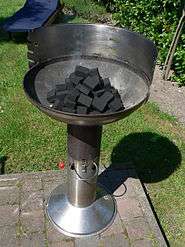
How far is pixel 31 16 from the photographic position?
908 centimetres

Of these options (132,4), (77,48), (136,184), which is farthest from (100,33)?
(132,4)

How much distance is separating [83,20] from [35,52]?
6.46m

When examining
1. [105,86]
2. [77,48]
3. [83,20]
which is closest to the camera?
[105,86]

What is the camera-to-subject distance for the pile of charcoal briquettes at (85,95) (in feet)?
10.8

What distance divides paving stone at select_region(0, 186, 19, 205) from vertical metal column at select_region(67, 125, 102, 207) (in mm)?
654

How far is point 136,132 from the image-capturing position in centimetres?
Answer: 573

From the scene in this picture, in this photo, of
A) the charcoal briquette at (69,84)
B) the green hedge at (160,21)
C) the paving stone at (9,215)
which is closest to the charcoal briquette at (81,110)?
the charcoal briquette at (69,84)

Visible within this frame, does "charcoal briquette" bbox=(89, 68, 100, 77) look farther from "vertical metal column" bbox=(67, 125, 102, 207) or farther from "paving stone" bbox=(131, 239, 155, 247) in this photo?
"paving stone" bbox=(131, 239, 155, 247)

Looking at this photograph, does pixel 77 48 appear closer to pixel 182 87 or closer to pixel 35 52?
pixel 35 52

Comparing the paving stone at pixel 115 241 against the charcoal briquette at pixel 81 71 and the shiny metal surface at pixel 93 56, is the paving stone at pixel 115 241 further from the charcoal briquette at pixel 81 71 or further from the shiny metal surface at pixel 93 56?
the charcoal briquette at pixel 81 71

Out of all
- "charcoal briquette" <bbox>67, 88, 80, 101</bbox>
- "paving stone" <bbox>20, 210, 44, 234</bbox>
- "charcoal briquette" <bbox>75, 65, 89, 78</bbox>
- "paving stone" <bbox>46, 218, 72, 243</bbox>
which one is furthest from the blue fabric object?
"paving stone" <bbox>46, 218, 72, 243</bbox>

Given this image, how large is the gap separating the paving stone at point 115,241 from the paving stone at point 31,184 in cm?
104

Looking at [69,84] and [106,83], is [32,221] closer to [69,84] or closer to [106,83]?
[69,84]

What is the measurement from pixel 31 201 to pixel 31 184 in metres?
0.27
